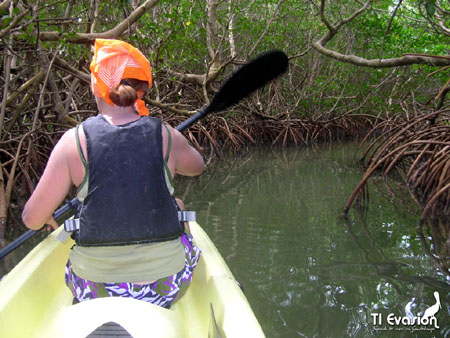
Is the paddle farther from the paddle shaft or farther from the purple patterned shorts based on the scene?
the purple patterned shorts

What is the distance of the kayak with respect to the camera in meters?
1.04

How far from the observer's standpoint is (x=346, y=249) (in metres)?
2.88

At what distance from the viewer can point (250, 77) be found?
234cm

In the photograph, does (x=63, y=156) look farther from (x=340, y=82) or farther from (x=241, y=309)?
(x=340, y=82)

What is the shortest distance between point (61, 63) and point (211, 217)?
1938 mm

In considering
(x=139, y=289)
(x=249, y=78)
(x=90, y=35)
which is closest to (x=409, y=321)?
(x=139, y=289)

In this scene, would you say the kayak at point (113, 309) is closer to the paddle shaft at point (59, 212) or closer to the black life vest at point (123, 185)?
the paddle shaft at point (59, 212)

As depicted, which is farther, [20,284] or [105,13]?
[105,13]

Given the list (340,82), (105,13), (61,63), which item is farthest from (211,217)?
(340,82)

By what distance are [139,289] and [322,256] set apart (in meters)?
1.68

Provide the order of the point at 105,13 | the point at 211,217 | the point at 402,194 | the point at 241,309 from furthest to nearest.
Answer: the point at 105,13 → the point at 402,194 → the point at 211,217 → the point at 241,309

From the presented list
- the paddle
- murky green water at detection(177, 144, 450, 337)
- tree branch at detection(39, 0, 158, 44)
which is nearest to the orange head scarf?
the paddle

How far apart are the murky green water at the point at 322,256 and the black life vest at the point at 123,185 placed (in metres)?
0.93

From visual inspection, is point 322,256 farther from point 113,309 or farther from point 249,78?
point 113,309
